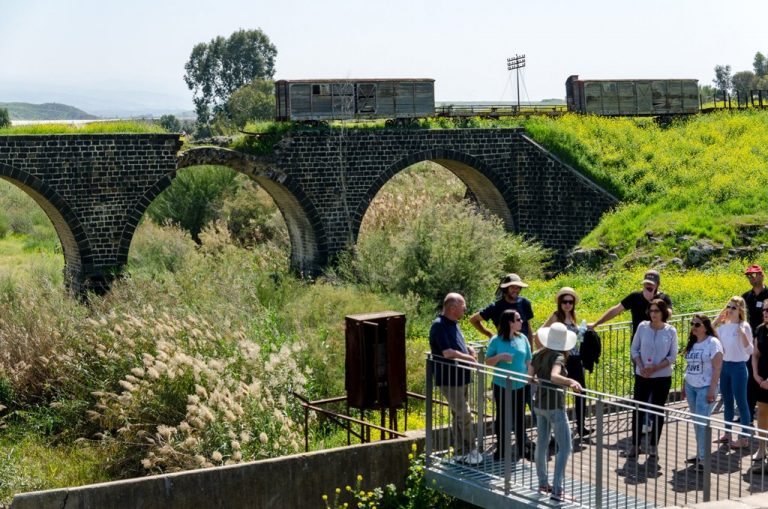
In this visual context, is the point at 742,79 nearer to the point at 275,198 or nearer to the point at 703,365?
the point at 275,198

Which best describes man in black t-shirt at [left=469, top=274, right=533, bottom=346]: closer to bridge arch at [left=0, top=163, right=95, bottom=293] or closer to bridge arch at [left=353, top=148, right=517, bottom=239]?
bridge arch at [left=0, top=163, right=95, bottom=293]

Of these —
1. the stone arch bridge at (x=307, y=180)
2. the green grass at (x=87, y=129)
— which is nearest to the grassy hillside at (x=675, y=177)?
the stone arch bridge at (x=307, y=180)

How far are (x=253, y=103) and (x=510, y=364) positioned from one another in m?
60.5

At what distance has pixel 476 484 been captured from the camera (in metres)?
9.43

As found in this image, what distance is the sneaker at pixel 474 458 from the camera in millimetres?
9758

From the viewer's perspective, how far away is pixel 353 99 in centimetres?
2773

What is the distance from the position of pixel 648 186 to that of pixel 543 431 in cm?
1995

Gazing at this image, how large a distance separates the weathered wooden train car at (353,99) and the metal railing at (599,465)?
56.0 ft

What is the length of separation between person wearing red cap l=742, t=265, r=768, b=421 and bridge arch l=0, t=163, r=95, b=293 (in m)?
15.4

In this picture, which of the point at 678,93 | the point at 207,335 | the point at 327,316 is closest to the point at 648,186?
the point at 678,93

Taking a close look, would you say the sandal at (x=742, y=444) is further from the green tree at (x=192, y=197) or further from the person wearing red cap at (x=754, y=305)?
the green tree at (x=192, y=197)

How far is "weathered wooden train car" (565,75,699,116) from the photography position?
108 feet

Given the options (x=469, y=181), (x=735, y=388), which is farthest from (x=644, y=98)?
(x=735, y=388)

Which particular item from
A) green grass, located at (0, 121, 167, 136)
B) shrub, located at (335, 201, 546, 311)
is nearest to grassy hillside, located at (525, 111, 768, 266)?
shrub, located at (335, 201, 546, 311)
